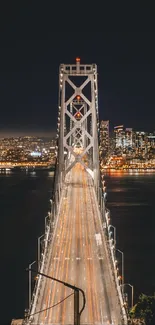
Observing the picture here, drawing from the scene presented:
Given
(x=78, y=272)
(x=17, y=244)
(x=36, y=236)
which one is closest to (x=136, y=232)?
(x=36, y=236)

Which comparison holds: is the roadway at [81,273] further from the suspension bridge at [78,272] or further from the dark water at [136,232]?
the dark water at [136,232]

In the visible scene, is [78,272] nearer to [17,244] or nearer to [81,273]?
[81,273]

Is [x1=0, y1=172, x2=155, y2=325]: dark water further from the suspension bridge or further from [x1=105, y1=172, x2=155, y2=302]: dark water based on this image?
the suspension bridge

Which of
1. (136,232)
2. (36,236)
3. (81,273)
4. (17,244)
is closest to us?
(81,273)

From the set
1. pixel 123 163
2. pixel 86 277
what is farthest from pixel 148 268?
pixel 123 163

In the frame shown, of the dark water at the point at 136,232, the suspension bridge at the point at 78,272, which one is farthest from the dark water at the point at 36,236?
the suspension bridge at the point at 78,272

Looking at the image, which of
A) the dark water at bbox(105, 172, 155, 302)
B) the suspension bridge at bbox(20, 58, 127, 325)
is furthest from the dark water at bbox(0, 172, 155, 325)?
the suspension bridge at bbox(20, 58, 127, 325)
